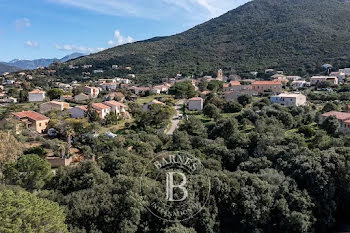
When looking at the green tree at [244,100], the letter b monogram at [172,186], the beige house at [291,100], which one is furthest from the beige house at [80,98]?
the letter b monogram at [172,186]

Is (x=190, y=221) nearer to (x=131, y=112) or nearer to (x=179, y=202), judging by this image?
(x=179, y=202)

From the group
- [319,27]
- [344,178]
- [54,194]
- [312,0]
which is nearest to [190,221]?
[54,194]

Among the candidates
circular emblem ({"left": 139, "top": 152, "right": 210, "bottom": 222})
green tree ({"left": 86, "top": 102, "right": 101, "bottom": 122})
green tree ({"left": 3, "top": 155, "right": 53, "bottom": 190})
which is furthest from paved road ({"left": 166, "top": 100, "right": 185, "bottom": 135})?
green tree ({"left": 3, "top": 155, "right": 53, "bottom": 190})

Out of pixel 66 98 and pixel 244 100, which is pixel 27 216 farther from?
pixel 66 98

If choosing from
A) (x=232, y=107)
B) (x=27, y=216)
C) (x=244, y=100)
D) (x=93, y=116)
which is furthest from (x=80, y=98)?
(x=27, y=216)

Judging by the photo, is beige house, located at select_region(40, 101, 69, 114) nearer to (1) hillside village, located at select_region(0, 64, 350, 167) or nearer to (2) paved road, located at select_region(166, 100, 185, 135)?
(1) hillside village, located at select_region(0, 64, 350, 167)

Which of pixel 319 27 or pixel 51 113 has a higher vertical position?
pixel 319 27
